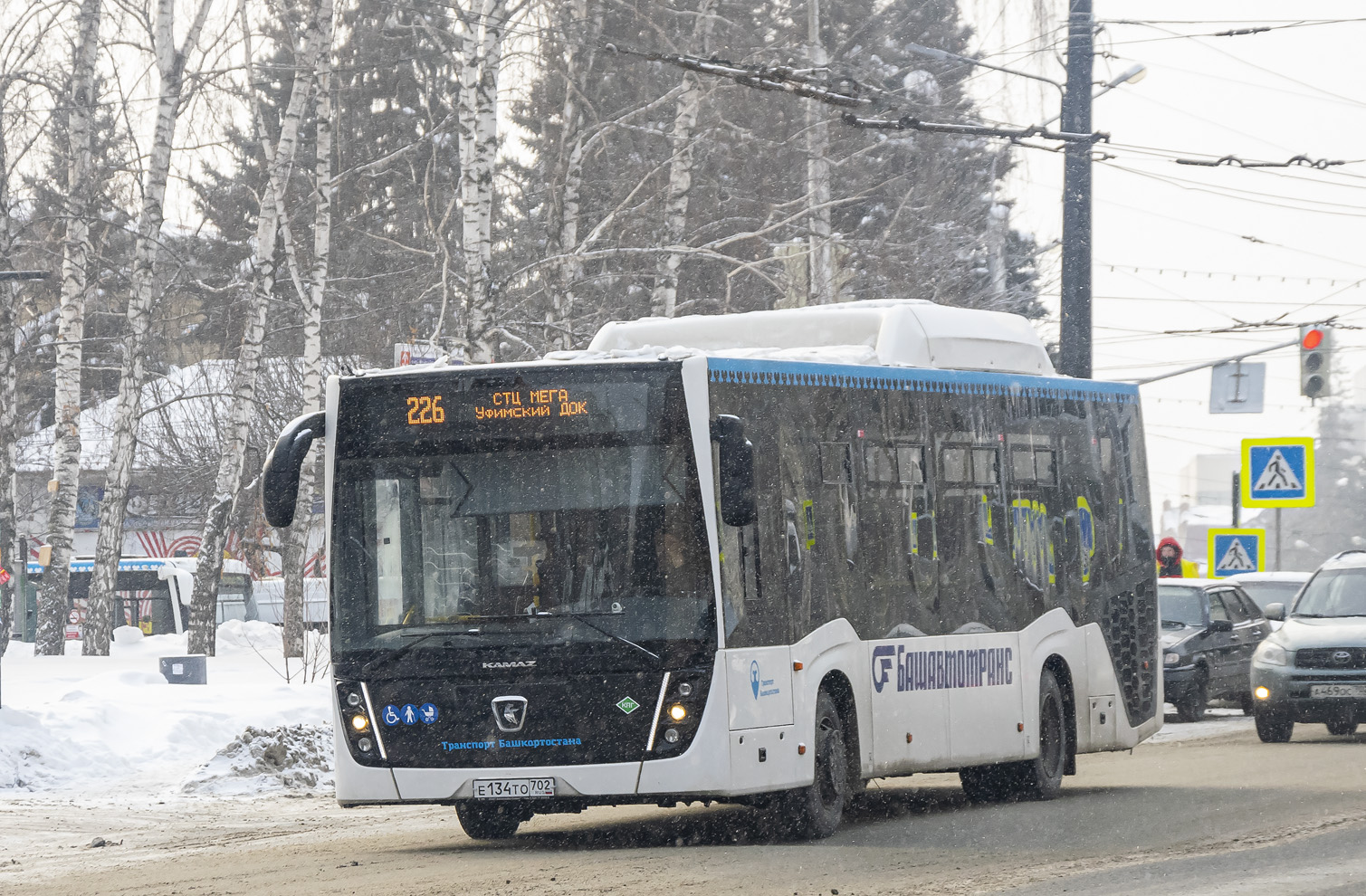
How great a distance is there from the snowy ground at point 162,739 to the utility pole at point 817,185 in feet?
38.7

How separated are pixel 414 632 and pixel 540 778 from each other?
1.04 meters

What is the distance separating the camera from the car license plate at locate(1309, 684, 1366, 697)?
61.4 ft

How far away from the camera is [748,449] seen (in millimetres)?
10594

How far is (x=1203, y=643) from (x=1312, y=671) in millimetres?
4822

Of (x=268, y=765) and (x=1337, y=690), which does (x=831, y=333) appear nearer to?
(x=268, y=765)

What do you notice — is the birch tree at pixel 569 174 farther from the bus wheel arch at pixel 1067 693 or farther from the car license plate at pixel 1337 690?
the bus wheel arch at pixel 1067 693

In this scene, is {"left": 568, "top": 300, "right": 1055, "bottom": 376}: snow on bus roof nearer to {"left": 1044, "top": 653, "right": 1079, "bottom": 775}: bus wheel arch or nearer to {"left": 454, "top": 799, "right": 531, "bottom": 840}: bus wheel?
{"left": 1044, "top": 653, "right": 1079, "bottom": 775}: bus wheel arch

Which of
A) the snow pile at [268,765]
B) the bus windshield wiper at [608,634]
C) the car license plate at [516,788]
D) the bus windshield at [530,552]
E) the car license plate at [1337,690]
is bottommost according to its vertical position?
the snow pile at [268,765]

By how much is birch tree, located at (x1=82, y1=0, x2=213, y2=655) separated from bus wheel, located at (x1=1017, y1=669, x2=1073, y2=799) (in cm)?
1712

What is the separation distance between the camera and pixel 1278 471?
2786cm

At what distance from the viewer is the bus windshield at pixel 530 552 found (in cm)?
1084

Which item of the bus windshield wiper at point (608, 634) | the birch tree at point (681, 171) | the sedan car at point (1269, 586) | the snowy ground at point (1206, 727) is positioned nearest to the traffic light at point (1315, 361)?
the sedan car at point (1269, 586)

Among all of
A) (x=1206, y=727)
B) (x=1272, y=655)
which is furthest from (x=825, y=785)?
(x=1206, y=727)

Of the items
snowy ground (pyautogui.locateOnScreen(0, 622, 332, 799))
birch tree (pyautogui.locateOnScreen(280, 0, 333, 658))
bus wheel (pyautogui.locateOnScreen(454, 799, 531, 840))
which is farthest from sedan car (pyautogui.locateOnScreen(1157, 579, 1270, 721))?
bus wheel (pyautogui.locateOnScreen(454, 799, 531, 840))
